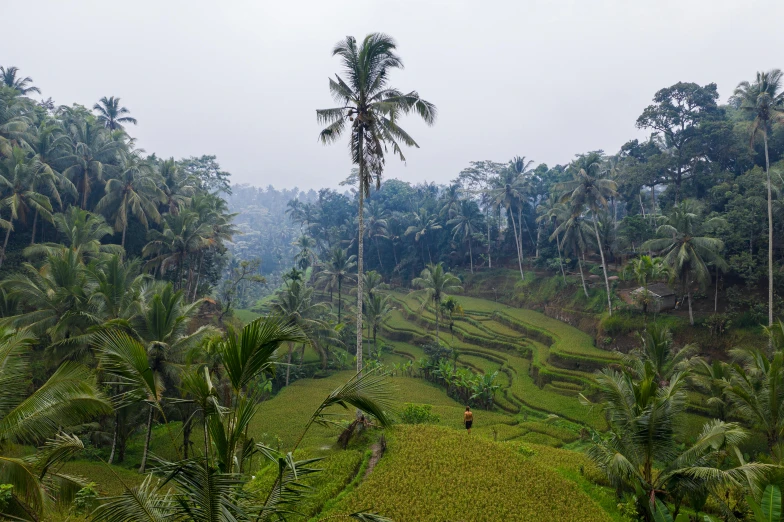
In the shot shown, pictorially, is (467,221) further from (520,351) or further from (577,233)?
(520,351)

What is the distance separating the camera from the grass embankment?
845 cm

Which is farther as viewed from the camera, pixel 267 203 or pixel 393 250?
pixel 267 203

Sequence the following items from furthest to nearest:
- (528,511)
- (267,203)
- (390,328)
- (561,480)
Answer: (267,203), (390,328), (561,480), (528,511)

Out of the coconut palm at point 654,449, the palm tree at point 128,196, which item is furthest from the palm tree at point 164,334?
the palm tree at point 128,196

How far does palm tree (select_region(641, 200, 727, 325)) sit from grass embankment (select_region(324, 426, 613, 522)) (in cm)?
1689

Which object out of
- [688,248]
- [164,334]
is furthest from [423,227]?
[164,334]

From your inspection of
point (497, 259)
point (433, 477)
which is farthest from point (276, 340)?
point (497, 259)

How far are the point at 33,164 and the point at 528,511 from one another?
28.2 m

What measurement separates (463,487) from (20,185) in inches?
1054

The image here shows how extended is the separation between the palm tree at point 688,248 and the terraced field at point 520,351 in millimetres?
6304

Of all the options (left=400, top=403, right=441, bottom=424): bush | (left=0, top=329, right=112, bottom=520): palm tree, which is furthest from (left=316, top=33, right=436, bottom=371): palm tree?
(left=0, top=329, right=112, bottom=520): palm tree

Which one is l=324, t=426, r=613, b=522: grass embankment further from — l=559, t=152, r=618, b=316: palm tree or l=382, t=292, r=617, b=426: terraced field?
l=559, t=152, r=618, b=316: palm tree

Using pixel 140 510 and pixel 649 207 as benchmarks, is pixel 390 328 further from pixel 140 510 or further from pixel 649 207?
pixel 140 510

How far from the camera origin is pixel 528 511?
860cm
